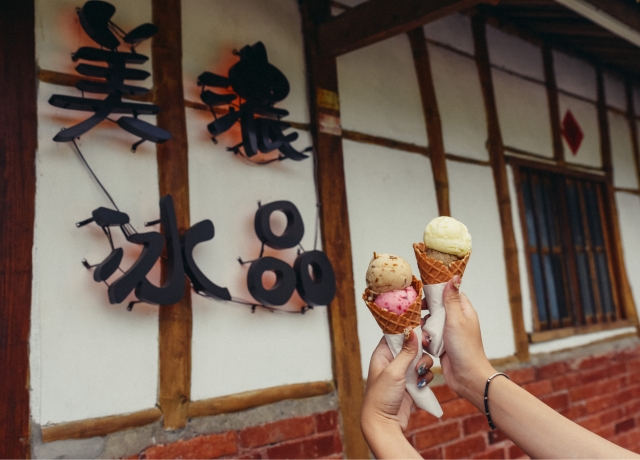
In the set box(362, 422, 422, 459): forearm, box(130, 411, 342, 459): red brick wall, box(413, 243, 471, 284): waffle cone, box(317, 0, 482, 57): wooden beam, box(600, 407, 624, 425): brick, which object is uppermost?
box(317, 0, 482, 57): wooden beam

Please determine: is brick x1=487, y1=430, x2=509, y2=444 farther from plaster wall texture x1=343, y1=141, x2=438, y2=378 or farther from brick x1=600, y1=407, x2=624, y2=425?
brick x1=600, y1=407, x2=624, y2=425

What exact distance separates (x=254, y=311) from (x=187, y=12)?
Result: 1441mm

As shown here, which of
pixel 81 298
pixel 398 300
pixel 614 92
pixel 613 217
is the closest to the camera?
pixel 398 300

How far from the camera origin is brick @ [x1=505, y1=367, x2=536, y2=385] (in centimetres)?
358

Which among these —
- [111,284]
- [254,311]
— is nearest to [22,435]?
[111,284]

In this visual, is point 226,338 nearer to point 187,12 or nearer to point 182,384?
point 182,384

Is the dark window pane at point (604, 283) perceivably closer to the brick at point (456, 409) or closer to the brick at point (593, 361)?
the brick at point (593, 361)

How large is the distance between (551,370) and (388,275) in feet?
9.97

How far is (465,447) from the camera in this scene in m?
3.23

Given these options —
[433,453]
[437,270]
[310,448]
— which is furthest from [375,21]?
[433,453]

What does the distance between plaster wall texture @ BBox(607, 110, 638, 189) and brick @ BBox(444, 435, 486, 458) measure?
304 centimetres

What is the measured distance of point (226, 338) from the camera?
7.79 ft

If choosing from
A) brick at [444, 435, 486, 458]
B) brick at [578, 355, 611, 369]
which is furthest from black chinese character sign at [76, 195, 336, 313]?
brick at [578, 355, 611, 369]

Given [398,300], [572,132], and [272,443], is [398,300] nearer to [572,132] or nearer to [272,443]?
[272,443]
